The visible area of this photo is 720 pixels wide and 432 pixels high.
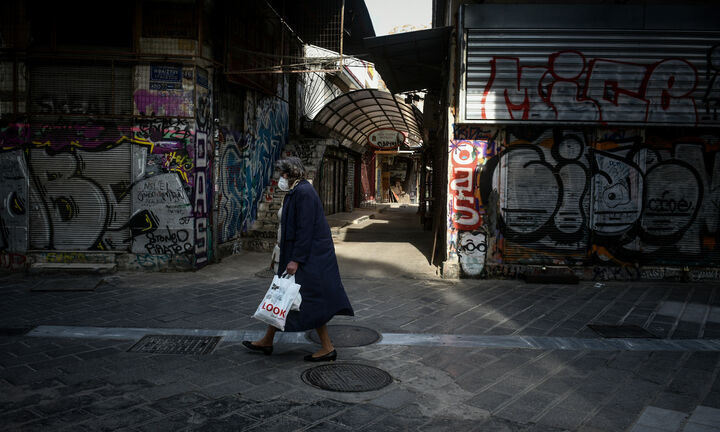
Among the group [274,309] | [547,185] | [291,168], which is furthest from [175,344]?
[547,185]

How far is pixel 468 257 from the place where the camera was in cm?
834

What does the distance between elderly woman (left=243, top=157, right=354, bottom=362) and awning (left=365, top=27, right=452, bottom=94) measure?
483 cm

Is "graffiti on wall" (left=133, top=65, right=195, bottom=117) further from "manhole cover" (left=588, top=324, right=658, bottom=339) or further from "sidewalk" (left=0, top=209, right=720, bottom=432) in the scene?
"manhole cover" (left=588, top=324, right=658, bottom=339)

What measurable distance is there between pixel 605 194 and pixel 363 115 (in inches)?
436

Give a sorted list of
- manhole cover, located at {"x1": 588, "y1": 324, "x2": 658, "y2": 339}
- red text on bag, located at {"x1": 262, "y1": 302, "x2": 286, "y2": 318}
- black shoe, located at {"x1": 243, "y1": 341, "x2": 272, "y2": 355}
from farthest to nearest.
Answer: manhole cover, located at {"x1": 588, "y1": 324, "x2": 658, "y2": 339} → black shoe, located at {"x1": 243, "y1": 341, "x2": 272, "y2": 355} → red text on bag, located at {"x1": 262, "y1": 302, "x2": 286, "y2": 318}

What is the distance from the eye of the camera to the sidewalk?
3381 mm

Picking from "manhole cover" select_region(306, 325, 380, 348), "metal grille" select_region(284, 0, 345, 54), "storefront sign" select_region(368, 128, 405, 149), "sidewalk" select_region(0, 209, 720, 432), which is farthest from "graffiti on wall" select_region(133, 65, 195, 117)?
"storefront sign" select_region(368, 128, 405, 149)

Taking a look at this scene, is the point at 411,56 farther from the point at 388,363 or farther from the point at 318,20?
the point at 388,363

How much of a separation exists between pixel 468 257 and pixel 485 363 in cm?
397

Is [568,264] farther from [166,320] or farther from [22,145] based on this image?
[22,145]

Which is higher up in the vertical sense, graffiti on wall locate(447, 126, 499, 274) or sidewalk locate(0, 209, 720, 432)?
graffiti on wall locate(447, 126, 499, 274)

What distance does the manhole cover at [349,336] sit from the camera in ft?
16.5

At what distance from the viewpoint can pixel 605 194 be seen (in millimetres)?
8250

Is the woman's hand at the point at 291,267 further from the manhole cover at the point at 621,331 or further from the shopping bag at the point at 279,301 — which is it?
the manhole cover at the point at 621,331
